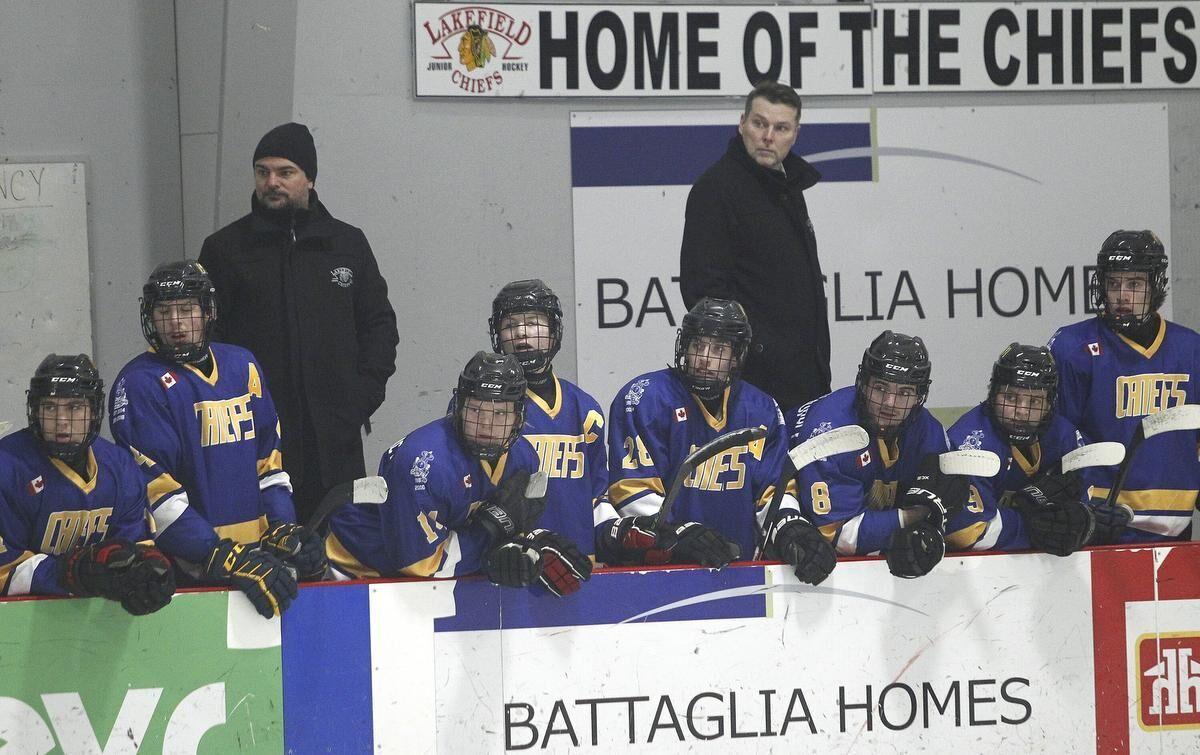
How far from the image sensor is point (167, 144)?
5.52 meters

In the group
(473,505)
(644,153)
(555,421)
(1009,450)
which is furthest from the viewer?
(644,153)

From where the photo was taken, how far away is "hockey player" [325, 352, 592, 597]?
10.3ft

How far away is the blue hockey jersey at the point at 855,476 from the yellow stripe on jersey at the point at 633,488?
14.3 inches

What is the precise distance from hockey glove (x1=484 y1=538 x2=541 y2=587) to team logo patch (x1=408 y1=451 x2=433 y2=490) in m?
0.25

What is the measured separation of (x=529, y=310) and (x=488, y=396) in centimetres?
47

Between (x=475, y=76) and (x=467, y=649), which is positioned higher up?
(x=475, y=76)

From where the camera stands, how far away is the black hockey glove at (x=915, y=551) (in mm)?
3236

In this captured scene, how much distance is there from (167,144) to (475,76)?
1246 mm

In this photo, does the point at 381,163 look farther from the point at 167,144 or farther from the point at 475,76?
the point at 167,144

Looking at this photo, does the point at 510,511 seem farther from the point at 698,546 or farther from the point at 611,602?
the point at 698,546

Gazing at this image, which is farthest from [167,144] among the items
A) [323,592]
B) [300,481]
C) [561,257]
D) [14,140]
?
[323,592]

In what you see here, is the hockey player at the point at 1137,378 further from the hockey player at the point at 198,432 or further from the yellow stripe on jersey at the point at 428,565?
the hockey player at the point at 198,432

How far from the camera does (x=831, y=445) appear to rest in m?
3.47

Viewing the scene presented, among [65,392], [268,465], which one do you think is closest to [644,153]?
[268,465]
